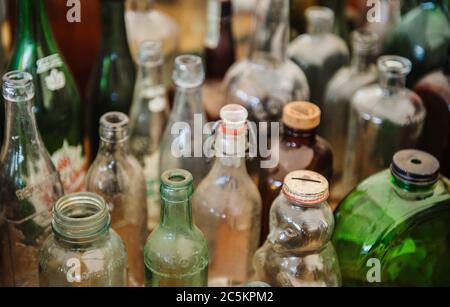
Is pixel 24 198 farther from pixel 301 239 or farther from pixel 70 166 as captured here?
pixel 301 239

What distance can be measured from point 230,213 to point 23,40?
252 mm

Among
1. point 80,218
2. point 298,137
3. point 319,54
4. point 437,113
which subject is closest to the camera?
point 80,218

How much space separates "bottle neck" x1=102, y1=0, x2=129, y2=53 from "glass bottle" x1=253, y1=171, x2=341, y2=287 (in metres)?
0.31

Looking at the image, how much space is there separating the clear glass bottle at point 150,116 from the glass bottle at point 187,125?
0.09ft

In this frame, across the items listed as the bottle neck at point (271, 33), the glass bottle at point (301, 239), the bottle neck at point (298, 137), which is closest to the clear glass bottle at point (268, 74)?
the bottle neck at point (271, 33)

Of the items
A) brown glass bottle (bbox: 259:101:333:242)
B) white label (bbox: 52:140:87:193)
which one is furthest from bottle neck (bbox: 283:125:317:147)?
white label (bbox: 52:140:87:193)

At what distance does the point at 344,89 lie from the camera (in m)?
0.82

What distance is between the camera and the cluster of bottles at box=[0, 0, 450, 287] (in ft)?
1.85

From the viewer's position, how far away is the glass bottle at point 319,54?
857 mm

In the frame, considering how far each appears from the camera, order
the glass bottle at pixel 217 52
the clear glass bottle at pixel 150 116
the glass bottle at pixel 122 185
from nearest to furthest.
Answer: the glass bottle at pixel 122 185, the clear glass bottle at pixel 150 116, the glass bottle at pixel 217 52

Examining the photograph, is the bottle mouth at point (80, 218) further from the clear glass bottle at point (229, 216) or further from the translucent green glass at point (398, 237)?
the translucent green glass at point (398, 237)

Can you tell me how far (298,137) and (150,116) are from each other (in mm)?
191

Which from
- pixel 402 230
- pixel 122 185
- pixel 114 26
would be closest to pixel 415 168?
pixel 402 230

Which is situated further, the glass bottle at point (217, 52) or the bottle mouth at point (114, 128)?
the glass bottle at point (217, 52)
